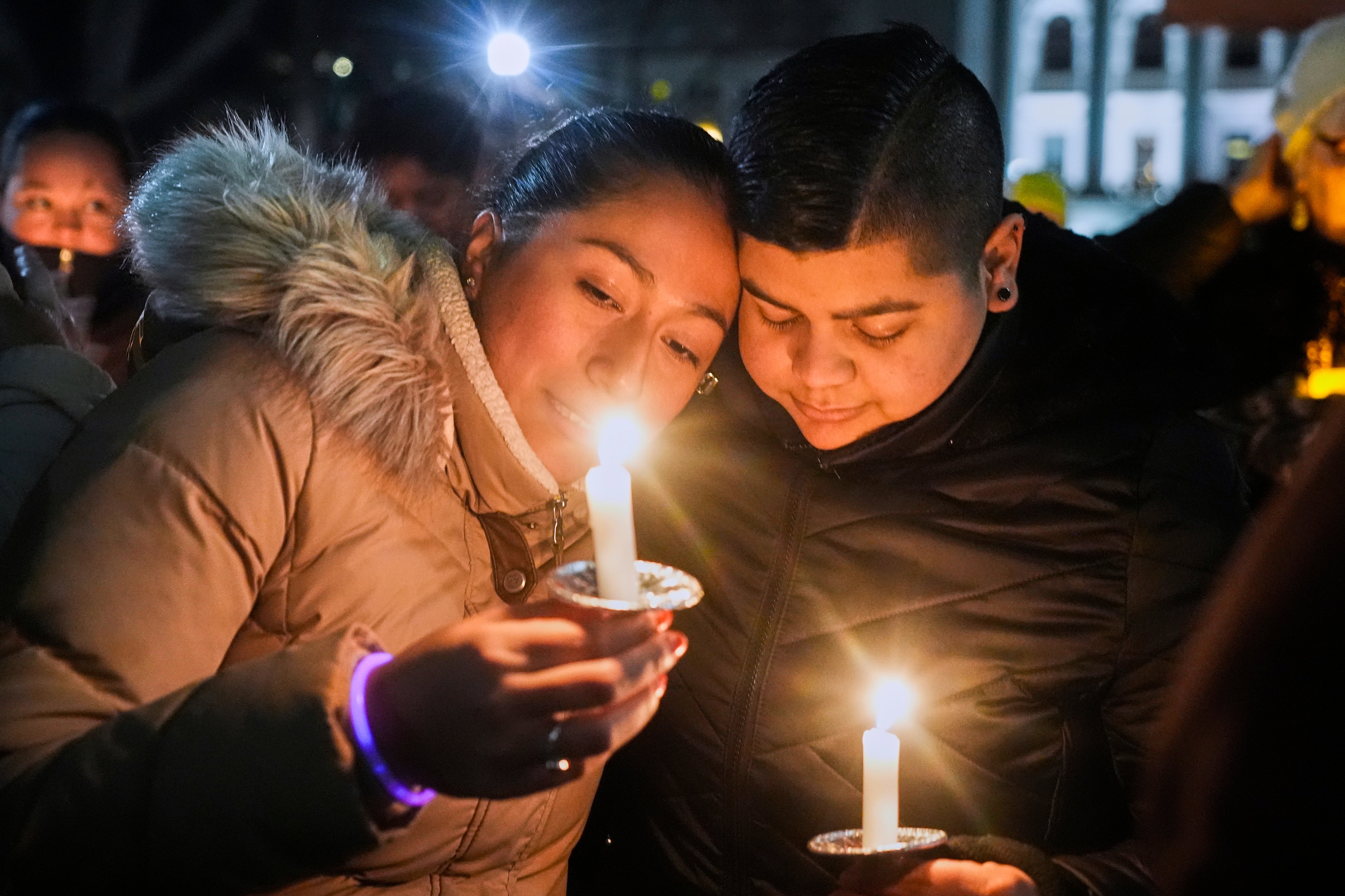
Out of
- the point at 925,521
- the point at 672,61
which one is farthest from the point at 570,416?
the point at 672,61

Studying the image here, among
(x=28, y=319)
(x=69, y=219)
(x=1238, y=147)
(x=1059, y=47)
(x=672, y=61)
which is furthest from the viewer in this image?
(x=1059, y=47)

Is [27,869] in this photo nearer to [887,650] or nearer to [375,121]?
[887,650]

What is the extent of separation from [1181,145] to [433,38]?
3349 cm

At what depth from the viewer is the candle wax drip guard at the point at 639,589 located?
1.52 metres

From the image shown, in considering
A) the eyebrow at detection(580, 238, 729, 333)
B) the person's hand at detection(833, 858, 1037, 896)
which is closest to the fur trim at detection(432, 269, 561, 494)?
the eyebrow at detection(580, 238, 729, 333)

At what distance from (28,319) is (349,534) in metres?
1.31

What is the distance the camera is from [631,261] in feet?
7.77

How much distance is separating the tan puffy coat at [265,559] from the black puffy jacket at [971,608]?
1.28 feet

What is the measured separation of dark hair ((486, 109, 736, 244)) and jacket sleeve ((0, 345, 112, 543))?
1.01 meters

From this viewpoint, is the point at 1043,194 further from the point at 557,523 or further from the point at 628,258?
the point at 557,523

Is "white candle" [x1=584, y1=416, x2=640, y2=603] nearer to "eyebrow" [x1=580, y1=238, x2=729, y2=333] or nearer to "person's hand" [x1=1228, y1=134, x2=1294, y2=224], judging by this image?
"eyebrow" [x1=580, y1=238, x2=729, y2=333]

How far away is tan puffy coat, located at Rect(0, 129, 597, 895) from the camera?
1.68m

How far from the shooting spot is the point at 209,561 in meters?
1.94

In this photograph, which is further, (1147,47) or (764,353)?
(1147,47)
